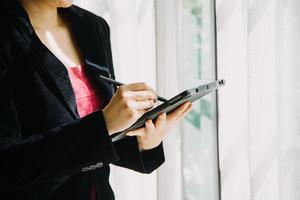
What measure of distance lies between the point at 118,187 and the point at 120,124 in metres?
0.70

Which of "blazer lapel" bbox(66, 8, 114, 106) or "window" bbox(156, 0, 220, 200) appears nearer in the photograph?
"blazer lapel" bbox(66, 8, 114, 106)

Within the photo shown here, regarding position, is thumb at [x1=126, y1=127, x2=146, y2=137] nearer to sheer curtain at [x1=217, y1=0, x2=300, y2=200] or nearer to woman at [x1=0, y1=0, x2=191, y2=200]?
woman at [x1=0, y1=0, x2=191, y2=200]

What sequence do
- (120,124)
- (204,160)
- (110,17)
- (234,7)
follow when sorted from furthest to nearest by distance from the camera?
(204,160), (110,17), (234,7), (120,124)

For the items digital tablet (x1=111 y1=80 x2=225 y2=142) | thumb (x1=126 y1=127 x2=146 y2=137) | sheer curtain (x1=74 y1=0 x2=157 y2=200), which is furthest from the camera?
sheer curtain (x1=74 y1=0 x2=157 y2=200)

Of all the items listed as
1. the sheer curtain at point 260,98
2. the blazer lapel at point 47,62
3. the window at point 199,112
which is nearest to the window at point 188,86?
the window at point 199,112

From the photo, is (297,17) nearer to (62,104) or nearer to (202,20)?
(202,20)

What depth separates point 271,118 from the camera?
0.95m

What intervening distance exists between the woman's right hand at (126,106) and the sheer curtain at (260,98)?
1.39ft

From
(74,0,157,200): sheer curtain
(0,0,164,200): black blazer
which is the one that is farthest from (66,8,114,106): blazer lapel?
(74,0,157,200): sheer curtain

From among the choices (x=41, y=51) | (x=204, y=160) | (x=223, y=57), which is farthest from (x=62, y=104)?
(x=204, y=160)

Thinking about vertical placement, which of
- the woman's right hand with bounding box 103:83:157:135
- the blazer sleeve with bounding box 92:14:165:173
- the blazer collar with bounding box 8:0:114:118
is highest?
the blazer collar with bounding box 8:0:114:118

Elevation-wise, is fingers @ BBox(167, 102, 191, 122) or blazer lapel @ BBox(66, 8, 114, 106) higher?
blazer lapel @ BBox(66, 8, 114, 106)

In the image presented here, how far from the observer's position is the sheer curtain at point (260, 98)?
90 centimetres

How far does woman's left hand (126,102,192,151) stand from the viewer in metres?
0.71
